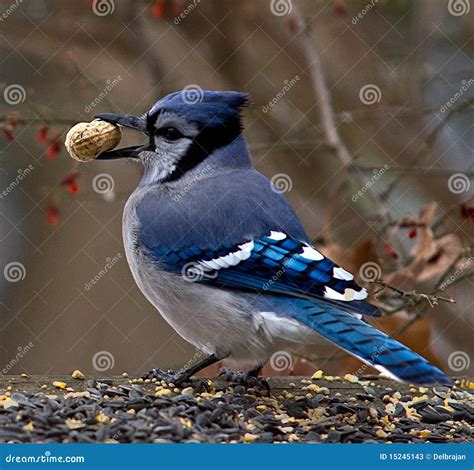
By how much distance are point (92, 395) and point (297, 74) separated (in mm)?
1721

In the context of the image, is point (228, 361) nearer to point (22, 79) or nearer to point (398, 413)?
point (398, 413)

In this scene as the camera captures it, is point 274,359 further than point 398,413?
Yes

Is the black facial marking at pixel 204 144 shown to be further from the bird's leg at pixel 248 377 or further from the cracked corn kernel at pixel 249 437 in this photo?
the cracked corn kernel at pixel 249 437

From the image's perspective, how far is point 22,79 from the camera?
4477mm

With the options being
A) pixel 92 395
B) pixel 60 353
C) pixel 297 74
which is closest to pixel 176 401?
pixel 92 395

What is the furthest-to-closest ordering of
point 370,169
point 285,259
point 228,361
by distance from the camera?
point 370,169 → point 228,361 → point 285,259

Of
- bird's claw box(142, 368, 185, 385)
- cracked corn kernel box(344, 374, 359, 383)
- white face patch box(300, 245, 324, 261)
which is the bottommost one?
bird's claw box(142, 368, 185, 385)

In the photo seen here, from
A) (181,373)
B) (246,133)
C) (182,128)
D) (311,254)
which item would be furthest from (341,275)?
(246,133)

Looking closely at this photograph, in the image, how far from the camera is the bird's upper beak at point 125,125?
13.2 feet

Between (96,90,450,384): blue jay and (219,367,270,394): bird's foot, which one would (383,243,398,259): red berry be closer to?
(96,90,450,384): blue jay

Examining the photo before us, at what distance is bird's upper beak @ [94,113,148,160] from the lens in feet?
13.2

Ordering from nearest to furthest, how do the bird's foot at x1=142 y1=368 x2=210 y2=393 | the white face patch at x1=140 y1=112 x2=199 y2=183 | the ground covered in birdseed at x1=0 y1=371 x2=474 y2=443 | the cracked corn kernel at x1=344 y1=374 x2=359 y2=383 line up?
the ground covered in birdseed at x1=0 y1=371 x2=474 y2=443 < the bird's foot at x1=142 y1=368 x2=210 y2=393 < the white face patch at x1=140 y1=112 x2=199 y2=183 < the cracked corn kernel at x1=344 y1=374 x2=359 y2=383

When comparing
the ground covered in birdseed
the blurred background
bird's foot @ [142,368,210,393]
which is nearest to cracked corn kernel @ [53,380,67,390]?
the ground covered in birdseed

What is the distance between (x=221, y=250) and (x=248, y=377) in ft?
1.57
